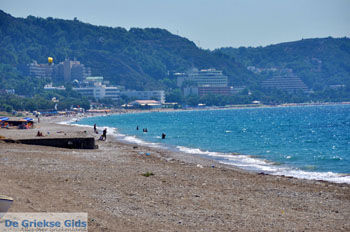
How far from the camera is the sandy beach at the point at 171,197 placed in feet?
46.4

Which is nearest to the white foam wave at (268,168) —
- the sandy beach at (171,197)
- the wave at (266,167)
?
the wave at (266,167)

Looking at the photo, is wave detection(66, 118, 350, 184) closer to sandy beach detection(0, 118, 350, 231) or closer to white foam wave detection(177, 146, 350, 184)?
white foam wave detection(177, 146, 350, 184)

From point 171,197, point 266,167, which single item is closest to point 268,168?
point 266,167

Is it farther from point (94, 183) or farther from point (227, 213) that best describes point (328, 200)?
point (94, 183)

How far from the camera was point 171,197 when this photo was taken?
1731 cm

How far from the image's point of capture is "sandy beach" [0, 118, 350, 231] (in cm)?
1416

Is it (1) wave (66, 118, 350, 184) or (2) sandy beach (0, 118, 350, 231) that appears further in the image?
(1) wave (66, 118, 350, 184)

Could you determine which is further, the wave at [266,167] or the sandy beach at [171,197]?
the wave at [266,167]

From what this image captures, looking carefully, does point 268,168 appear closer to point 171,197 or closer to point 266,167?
point 266,167

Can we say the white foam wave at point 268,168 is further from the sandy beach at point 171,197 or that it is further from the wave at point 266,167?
the sandy beach at point 171,197

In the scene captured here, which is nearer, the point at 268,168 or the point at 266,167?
the point at 268,168

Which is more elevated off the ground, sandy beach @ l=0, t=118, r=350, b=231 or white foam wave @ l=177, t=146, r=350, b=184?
sandy beach @ l=0, t=118, r=350, b=231

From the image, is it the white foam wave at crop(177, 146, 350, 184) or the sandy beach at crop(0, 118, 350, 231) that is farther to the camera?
the white foam wave at crop(177, 146, 350, 184)

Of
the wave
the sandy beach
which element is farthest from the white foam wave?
the sandy beach
